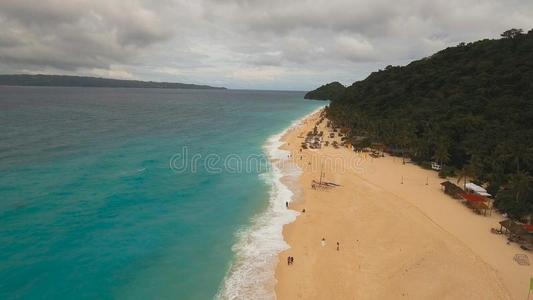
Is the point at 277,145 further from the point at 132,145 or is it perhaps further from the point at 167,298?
the point at 167,298

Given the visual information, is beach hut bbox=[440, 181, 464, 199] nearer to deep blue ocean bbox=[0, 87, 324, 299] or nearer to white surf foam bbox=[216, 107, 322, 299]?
white surf foam bbox=[216, 107, 322, 299]

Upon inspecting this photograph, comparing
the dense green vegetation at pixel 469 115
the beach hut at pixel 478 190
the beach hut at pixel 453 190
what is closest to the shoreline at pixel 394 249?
the beach hut at pixel 453 190

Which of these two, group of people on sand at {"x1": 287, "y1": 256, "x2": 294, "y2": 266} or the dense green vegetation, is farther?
the dense green vegetation

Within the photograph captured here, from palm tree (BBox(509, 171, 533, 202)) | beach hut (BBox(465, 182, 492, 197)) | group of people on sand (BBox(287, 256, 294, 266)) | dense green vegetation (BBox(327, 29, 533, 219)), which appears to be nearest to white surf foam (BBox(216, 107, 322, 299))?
group of people on sand (BBox(287, 256, 294, 266))

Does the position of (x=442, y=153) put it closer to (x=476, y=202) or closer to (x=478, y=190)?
(x=478, y=190)

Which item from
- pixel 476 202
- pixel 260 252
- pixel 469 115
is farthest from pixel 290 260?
pixel 469 115

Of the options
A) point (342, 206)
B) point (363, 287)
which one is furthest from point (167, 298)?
point (342, 206)

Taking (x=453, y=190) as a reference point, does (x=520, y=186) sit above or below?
above
